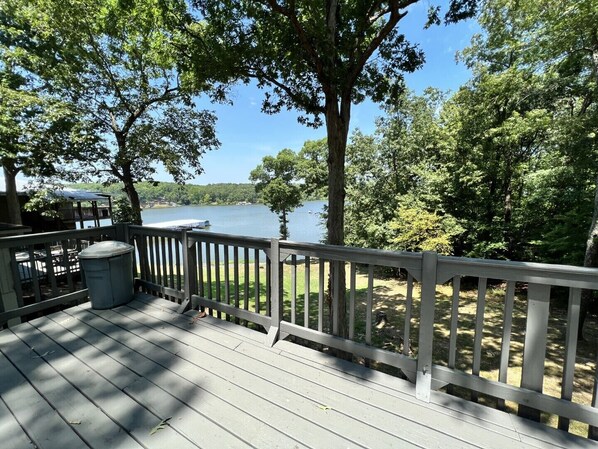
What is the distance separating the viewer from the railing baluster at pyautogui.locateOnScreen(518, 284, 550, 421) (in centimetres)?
167

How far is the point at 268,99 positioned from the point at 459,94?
27.9 ft

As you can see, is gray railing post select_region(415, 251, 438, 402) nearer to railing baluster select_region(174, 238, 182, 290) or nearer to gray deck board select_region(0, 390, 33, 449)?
gray deck board select_region(0, 390, 33, 449)

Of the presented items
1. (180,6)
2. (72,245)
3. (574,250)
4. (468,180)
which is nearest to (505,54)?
(468,180)

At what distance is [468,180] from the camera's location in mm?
9344

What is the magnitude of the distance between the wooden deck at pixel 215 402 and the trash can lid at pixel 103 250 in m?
0.91

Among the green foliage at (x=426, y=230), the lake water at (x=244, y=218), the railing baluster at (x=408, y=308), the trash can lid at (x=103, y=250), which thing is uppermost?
the trash can lid at (x=103, y=250)

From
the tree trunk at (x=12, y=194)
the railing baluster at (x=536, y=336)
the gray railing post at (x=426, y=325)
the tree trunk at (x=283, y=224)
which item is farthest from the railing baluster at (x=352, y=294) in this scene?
the tree trunk at (x=283, y=224)

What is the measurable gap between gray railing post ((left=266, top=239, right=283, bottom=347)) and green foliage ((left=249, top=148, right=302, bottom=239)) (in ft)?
63.0

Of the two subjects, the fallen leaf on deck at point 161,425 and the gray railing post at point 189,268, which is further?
the gray railing post at point 189,268

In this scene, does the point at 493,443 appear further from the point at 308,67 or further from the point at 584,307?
the point at 584,307

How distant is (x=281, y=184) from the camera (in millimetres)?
22219

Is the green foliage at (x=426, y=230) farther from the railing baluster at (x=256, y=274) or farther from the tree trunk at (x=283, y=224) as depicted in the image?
the tree trunk at (x=283, y=224)

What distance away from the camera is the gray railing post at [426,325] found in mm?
1938

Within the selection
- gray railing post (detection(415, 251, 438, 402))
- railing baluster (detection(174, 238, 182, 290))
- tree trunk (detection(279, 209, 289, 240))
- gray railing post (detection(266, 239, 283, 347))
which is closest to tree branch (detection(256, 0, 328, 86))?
gray railing post (detection(266, 239, 283, 347))
